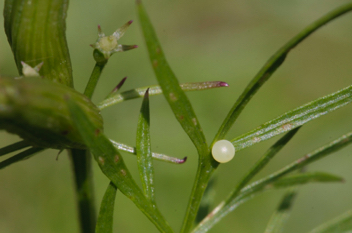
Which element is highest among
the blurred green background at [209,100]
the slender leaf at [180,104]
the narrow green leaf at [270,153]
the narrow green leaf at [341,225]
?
the blurred green background at [209,100]

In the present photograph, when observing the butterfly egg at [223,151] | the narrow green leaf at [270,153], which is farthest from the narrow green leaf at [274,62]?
the narrow green leaf at [270,153]

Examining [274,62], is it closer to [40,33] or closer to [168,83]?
[168,83]

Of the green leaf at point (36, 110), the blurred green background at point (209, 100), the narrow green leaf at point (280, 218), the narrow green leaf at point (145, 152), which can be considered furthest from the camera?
the blurred green background at point (209, 100)

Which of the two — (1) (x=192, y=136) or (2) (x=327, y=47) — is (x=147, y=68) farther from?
(1) (x=192, y=136)

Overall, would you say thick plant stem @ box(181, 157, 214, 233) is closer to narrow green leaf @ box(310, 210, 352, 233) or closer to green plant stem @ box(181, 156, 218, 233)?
green plant stem @ box(181, 156, 218, 233)

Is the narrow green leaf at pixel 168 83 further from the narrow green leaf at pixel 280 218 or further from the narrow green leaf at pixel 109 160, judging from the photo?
the narrow green leaf at pixel 280 218

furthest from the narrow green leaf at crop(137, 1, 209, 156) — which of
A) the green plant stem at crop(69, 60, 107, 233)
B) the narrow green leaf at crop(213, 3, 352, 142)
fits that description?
the green plant stem at crop(69, 60, 107, 233)
